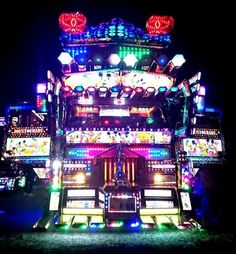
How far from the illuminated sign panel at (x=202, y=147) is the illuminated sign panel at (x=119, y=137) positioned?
72 centimetres

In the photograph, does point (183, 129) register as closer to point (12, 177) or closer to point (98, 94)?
point (98, 94)

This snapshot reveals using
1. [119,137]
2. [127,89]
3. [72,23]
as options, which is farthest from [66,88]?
[72,23]

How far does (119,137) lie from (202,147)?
301cm

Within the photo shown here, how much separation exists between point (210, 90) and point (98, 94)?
16233 mm

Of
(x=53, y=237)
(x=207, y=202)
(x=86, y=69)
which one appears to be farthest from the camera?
(x=86, y=69)

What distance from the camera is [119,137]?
9.55 m

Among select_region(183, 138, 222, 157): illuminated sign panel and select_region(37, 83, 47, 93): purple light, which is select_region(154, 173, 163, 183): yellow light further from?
select_region(37, 83, 47, 93): purple light

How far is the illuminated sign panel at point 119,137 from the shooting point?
9406 mm

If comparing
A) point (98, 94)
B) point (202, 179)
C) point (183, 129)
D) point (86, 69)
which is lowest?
point (202, 179)

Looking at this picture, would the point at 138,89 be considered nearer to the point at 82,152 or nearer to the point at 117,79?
the point at 117,79

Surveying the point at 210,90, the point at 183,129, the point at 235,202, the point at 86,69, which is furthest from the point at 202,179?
the point at 210,90

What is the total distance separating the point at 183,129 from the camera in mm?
9547

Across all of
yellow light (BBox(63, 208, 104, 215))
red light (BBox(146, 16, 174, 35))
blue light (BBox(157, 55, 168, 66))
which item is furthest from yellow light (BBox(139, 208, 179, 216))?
red light (BBox(146, 16, 174, 35))

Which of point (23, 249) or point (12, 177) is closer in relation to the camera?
Result: point (23, 249)
